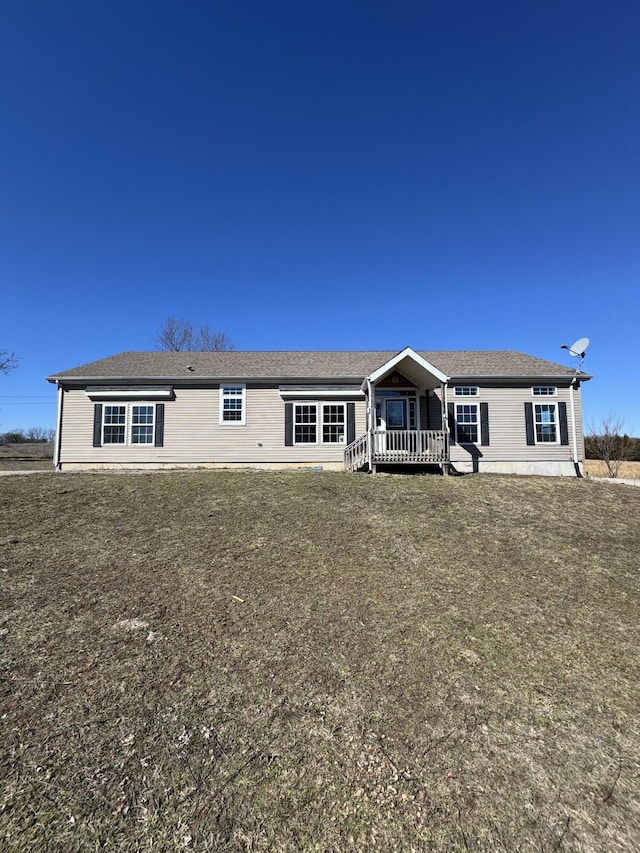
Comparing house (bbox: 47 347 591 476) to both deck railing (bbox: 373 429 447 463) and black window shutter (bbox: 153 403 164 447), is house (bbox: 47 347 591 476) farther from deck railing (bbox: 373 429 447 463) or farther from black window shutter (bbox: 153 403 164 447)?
deck railing (bbox: 373 429 447 463)

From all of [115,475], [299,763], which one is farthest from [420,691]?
[115,475]

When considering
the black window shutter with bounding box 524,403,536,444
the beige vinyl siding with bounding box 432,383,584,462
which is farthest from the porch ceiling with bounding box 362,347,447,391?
the black window shutter with bounding box 524,403,536,444

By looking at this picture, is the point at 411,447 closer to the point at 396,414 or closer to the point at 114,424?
the point at 396,414

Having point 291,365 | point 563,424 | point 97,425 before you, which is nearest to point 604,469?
point 563,424

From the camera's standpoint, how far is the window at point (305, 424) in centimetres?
1571

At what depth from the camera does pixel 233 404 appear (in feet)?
Result: 52.0

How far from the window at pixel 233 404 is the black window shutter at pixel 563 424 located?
11.2 meters

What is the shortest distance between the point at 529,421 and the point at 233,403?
10480 millimetres

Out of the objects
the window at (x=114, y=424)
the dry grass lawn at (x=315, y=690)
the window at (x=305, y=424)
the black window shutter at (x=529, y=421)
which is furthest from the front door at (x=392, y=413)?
the window at (x=114, y=424)

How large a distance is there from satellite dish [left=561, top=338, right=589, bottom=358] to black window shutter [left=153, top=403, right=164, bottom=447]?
576 inches

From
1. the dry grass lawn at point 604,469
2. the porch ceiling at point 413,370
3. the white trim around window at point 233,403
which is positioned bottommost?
the dry grass lawn at point 604,469

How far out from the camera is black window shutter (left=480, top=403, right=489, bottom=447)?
15617 mm

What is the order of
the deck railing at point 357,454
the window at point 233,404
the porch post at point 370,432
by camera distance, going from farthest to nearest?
the window at point 233,404 < the deck railing at point 357,454 < the porch post at point 370,432

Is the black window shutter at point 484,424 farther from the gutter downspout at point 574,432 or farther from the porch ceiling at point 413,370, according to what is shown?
the gutter downspout at point 574,432
